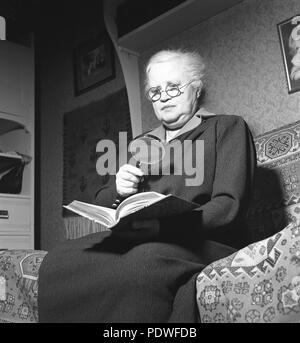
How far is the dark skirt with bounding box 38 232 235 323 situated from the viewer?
860 millimetres

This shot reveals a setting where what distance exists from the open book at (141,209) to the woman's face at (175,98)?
498mm

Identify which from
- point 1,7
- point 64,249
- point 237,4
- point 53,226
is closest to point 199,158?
point 64,249

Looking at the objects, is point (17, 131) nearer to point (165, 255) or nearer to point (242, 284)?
point (165, 255)

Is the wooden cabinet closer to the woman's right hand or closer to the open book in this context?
the woman's right hand

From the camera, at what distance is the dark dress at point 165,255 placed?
867 millimetres

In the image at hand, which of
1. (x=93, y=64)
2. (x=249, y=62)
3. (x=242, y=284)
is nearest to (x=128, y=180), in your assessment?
(x=242, y=284)

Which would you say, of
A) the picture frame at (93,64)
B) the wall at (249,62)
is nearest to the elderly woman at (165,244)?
the wall at (249,62)

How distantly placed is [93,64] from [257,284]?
6.12ft

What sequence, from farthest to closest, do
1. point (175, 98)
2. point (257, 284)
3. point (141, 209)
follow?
point (175, 98) < point (141, 209) < point (257, 284)

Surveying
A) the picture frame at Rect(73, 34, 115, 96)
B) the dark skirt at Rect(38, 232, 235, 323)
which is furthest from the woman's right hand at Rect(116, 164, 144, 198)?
the picture frame at Rect(73, 34, 115, 96)

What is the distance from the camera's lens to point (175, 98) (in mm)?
1413

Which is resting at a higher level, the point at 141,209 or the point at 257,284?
the point at 141,209

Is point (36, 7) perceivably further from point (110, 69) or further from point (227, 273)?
point (227, 273)

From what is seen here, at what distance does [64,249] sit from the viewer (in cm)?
106
